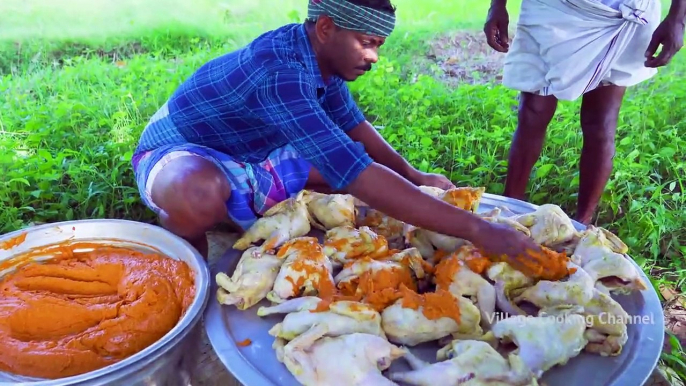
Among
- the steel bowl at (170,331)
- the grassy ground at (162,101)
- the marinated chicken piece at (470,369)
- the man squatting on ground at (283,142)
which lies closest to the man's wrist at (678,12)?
the grassy ground at (162,101)

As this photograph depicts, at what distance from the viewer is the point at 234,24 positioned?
538 cm

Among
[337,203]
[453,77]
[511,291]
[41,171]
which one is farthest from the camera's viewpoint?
[453,77]

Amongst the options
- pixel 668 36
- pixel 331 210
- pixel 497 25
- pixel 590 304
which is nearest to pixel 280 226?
pixel 331 210

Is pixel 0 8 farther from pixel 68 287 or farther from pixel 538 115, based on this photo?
pixel 538 115

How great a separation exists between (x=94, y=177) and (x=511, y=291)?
7.50 feet

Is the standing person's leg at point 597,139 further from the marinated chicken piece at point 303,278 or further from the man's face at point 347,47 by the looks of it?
the marinated chicken piece at point 303,278

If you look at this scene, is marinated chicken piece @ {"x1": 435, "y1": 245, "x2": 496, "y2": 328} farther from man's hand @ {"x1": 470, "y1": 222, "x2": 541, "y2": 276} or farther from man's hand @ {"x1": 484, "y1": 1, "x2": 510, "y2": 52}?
man's hand @ {"x1": 484, "y1": 1, "x2": 510, "y2": 52}

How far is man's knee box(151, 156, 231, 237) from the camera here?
187cm

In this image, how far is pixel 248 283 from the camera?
164 centimetres

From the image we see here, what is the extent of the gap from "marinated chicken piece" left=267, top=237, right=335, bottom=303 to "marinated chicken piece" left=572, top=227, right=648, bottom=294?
808 mm

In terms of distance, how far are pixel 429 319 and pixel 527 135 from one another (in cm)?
135

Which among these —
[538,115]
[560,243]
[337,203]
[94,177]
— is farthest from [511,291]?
[94,177]

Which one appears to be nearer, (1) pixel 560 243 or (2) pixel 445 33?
(1) pixel 560 243

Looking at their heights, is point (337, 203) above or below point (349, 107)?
below
